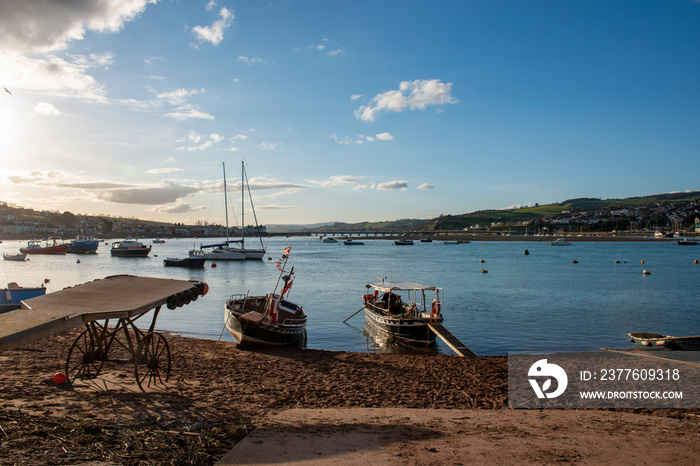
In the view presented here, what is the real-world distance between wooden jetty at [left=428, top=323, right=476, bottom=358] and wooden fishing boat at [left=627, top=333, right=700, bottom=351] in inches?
305

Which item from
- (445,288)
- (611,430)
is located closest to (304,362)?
(611,430)

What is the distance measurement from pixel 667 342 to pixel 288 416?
16700 mm

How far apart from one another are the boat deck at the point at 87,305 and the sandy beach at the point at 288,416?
1.80 m

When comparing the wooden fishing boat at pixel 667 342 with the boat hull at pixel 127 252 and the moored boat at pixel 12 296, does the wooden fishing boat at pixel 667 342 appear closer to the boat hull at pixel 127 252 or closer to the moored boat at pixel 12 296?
the moored boat at pixel 12 296

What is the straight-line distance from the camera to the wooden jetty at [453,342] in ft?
55.4

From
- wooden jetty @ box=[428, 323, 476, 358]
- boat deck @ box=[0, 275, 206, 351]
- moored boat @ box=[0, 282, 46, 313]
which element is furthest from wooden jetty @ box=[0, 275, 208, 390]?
moored boat @ box=[0, 282, 46, 313]

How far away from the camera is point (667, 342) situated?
58.2 feet

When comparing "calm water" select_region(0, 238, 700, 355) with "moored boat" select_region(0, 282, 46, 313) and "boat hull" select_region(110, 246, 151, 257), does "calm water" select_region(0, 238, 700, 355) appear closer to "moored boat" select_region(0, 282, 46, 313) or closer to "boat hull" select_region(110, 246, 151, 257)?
"moored boat" select_region(0, 282, 46, 313)

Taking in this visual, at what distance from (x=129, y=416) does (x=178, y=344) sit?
957 cm

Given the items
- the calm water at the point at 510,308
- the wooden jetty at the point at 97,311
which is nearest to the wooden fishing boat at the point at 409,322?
the calm water at the point at 510,308

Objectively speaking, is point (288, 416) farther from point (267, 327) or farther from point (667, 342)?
point (667, 342)

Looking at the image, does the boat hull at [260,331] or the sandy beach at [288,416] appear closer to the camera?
the sandy beach at [288,416]

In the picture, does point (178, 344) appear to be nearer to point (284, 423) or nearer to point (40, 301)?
point (40, 301)

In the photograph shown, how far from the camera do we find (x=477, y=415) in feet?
31.4
